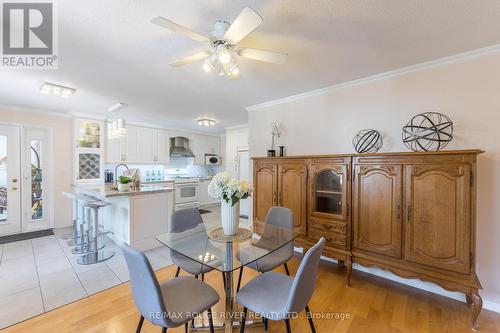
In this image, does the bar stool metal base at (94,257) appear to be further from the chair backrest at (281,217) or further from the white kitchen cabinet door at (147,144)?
the white kitchen cabinet door at (147,144)

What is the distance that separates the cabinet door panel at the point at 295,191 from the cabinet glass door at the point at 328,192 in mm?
162

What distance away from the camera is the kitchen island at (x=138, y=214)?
10.6 feet

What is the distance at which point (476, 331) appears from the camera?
175 centimetres

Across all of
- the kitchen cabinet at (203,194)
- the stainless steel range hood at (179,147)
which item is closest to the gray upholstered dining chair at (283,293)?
the kitchen cabinet at (203,194)

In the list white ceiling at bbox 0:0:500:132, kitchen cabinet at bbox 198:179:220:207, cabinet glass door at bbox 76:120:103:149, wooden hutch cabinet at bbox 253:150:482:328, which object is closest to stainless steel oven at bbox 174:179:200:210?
kitchen cabinet at bbox 198:179:220:207

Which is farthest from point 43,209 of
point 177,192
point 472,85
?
point 472,85

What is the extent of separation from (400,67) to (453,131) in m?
0.87

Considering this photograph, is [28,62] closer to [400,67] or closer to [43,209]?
[43,209]

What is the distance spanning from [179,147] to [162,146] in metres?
0.51

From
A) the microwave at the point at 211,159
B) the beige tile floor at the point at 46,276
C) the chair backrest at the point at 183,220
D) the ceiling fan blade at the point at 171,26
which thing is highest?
the ceiling fan blade at the point at 171,26

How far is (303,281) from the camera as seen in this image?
1279 mm

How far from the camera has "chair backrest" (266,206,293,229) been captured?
89.7 inches

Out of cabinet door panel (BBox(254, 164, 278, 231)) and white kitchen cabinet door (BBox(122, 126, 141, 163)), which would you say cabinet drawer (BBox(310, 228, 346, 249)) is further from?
white kitchen cabinet door (BBox(122, 126, 141, 163))

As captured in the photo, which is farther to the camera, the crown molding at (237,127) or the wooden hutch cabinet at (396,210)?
the crown molding at (237,127)
